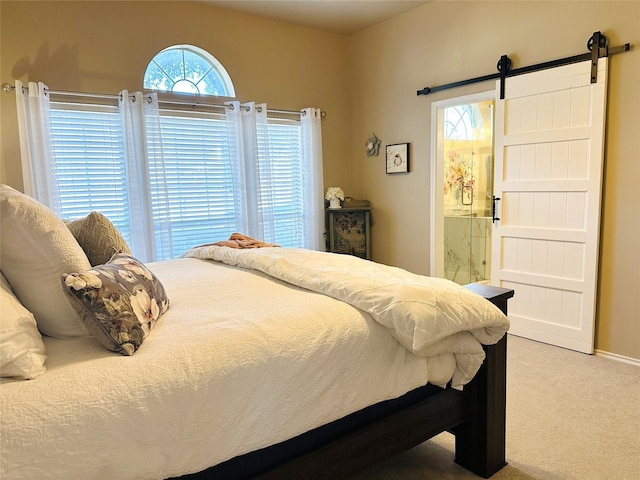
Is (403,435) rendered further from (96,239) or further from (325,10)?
(325,10)

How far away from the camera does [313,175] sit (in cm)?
466

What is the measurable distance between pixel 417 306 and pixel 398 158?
3.28 metres

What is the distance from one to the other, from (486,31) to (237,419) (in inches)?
144

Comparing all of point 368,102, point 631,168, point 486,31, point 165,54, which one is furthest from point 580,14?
point 165,54

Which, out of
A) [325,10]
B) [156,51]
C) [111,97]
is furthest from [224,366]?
[325,10]

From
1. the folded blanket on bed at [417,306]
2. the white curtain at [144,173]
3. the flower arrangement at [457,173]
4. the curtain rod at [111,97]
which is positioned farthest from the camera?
the flower arrangement at [457,173]

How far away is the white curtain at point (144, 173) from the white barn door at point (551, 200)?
2.79m

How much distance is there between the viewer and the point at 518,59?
3.50m

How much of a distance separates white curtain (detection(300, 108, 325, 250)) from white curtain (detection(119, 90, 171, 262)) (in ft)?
4.84

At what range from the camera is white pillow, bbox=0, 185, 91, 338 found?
122 cm

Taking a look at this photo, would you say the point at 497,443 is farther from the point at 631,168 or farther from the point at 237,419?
the point at 631,168

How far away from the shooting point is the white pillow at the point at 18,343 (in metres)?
1.02

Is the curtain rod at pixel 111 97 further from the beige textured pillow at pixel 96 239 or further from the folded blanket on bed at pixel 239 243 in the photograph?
the beige textured pillow at pixel 96 239

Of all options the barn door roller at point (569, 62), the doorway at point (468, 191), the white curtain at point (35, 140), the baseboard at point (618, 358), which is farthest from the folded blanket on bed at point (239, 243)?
the doorway at point (468, 191)
